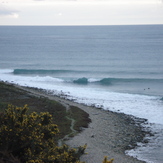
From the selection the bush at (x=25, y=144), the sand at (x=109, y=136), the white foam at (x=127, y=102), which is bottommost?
the sand at (x=109, y=136)

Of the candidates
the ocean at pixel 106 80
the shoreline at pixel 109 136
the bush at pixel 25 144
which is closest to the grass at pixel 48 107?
the shoreline at pixel 109 136

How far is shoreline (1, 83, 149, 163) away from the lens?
19.0 metres

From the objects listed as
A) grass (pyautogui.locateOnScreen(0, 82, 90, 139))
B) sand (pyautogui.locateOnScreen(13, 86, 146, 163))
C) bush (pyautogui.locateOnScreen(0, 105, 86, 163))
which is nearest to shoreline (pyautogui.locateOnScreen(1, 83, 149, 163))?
sand (pyautogui.locateOnScreen(13, 86, 146, 163))

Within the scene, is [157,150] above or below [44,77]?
below

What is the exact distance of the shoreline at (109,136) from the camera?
19000 millimetres

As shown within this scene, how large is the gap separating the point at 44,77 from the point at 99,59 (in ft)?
81.2

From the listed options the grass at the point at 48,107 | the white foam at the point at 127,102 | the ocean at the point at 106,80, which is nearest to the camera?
the white foam at the point at 127,102

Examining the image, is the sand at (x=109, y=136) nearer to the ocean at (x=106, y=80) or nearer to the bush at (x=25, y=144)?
the ocean at (x=106, y=80)

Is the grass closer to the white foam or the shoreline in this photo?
the shoreline

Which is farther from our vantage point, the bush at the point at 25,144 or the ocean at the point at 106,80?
the ocean at the point at 106,80

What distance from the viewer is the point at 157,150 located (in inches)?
815

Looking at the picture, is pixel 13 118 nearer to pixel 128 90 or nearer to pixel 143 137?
pixel 143 137

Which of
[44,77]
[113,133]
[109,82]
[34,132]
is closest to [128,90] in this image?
[109,82]

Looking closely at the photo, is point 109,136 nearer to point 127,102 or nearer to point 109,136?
point 109,136
